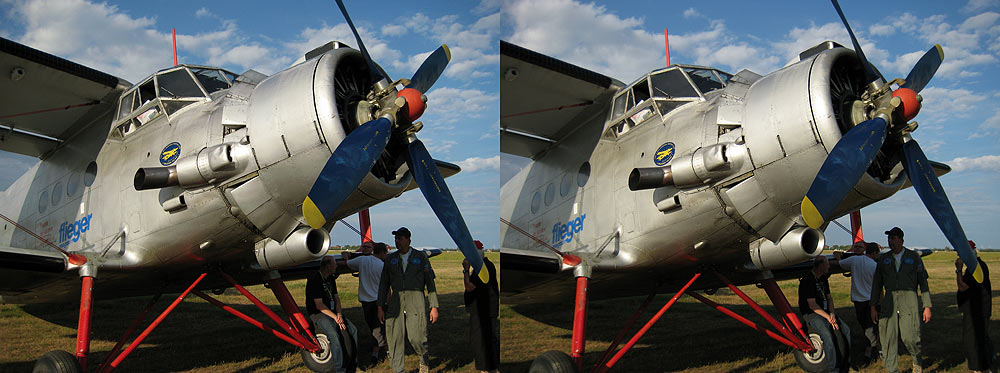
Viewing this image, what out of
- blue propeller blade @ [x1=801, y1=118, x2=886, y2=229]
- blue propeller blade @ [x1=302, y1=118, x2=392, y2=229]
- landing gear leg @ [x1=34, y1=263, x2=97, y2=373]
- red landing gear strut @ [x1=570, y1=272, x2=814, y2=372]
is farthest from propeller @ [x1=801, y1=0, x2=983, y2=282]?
landing gear leg @ [x1=34, y1=263, x2=97, y2=373]

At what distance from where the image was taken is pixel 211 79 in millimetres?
6840

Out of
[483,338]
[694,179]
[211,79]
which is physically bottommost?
[483,338]

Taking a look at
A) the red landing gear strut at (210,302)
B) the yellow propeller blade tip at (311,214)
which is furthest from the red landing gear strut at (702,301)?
the red landing gear strut at (210,302)

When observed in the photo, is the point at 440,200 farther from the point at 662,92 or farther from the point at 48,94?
the point at 48,94

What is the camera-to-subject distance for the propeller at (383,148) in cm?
475

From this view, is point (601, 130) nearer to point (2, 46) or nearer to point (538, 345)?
point (538, 345)

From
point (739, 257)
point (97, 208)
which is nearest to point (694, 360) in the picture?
point (739, 257)

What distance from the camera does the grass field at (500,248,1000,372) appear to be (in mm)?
7316

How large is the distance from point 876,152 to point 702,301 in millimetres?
2579

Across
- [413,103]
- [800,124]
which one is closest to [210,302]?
[413,103]

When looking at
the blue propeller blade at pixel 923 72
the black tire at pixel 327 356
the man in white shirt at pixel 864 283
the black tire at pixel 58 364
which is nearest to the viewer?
the blue propeller blade at pixel 923 72

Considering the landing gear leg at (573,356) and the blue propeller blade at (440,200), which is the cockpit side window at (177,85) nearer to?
the blue propeller blade at (440,200)

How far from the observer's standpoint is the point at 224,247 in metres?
6.38

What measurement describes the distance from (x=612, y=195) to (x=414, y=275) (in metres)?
2.33
